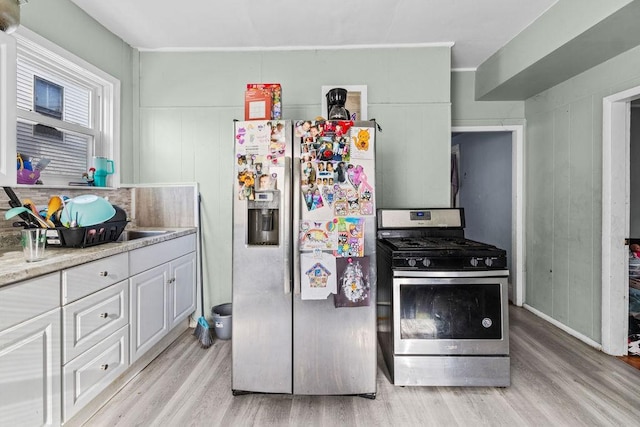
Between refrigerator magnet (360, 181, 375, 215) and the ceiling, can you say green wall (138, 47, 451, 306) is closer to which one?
the ceiling

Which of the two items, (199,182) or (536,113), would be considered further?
(536,113)

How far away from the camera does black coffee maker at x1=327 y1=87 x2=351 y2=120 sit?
2.07 m

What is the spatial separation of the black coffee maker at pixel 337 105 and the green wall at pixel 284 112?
2.23ft

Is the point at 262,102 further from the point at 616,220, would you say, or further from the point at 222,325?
the point at 616,220

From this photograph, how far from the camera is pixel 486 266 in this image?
6.48 feet

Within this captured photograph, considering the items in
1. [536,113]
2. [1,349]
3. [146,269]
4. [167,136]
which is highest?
[536,113]

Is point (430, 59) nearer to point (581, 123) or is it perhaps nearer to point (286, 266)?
point (581, 123)

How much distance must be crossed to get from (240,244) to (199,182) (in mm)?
1265

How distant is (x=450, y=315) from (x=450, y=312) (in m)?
0.02

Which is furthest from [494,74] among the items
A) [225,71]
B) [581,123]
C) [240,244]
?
[240,244]

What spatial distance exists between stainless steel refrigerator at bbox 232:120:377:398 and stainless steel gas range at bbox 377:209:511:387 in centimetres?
23

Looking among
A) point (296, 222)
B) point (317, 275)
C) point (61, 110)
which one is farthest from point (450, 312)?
point (61, 110)

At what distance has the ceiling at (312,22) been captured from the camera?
222 centimetres

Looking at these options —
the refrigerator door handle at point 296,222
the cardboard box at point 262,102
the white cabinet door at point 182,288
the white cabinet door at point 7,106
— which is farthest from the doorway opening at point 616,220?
the white cabinet door at point 7,106
